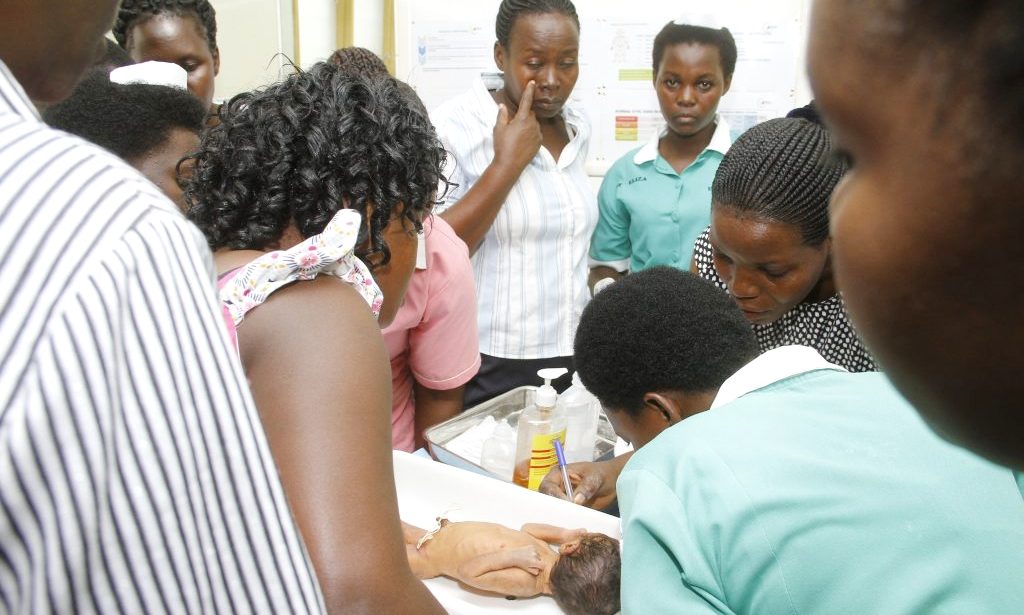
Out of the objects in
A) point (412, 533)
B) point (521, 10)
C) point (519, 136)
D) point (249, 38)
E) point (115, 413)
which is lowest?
point (412, 533)

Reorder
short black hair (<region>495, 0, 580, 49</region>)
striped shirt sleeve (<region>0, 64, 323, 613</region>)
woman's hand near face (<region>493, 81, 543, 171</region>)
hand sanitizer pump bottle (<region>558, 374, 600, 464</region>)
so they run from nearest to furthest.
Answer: striped shirt sleeve (<region>0, 64, 323, 613</region>) → hand sanitizer pump bottle (<region>558, 374, 600, 464</region>) → woman's hand near face (<region>493, 81, 543, 171</region>) → short black hair (<region>495, 0, 580, 49</region>)

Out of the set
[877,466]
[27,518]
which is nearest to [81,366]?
[27,518]

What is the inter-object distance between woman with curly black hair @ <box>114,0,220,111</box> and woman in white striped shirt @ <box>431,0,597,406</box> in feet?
2.48

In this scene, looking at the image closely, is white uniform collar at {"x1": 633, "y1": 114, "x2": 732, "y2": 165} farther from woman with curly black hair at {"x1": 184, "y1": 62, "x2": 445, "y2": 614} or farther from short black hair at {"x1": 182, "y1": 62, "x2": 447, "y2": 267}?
short black hair at {"x1": 182, "y1": 62, "x2": 447, "y2": 267}

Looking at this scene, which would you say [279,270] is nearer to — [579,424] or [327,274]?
[327,274]

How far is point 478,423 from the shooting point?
189 cm

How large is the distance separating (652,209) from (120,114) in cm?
180

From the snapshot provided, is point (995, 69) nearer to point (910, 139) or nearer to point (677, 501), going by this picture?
point (910, 139)

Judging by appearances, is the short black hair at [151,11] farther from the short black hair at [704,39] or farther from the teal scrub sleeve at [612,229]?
the short black hair at [704,39]

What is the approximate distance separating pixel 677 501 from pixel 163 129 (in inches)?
47.3

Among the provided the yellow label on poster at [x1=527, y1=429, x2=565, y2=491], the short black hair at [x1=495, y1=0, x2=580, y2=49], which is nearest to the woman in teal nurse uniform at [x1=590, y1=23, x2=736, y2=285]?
the short black hair at [x1=495, y1=0, x2=580, y2=49]

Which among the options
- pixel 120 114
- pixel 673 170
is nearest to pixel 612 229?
pixel 673 170

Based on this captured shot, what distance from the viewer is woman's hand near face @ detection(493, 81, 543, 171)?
92.7 inches

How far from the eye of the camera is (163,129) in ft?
4.87
